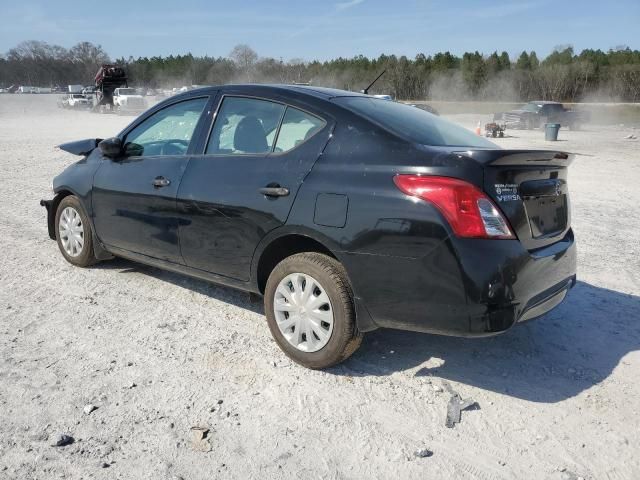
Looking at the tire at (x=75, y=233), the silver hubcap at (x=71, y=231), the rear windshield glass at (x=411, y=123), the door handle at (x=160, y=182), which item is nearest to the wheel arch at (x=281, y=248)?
the rear windshield glass at (x=411, y=123)

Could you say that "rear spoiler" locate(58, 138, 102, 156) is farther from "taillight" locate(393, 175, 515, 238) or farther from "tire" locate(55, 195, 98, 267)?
"taillight" locate(393, 175, 515, 238)

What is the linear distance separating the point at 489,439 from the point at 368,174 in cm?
152

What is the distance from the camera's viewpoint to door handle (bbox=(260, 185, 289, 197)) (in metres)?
3.33

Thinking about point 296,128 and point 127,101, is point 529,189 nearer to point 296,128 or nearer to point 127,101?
point 296,128

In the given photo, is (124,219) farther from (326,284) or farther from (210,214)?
(326,284)

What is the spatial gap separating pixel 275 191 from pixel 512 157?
4.58ft

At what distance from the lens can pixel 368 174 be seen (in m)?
3.03

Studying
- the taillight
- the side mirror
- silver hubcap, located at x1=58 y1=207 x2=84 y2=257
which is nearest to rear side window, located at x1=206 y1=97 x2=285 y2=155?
the side mirror

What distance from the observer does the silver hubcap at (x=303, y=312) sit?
3260 millimetres

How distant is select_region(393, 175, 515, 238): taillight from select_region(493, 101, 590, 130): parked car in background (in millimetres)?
32003

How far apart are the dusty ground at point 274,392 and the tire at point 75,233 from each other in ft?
0.92

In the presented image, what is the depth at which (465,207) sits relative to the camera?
277 cm

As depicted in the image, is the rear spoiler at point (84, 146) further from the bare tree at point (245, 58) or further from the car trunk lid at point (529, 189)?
the bare tree at point (245, 58)

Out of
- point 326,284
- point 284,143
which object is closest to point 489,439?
point 326,284
